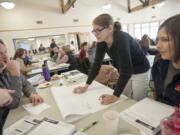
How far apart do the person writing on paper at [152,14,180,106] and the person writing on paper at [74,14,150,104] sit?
0.67 ft

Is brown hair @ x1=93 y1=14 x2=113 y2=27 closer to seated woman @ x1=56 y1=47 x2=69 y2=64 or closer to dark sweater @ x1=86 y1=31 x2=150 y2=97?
dark sweater @ x1=86 y1=31 x2=150 y2=97

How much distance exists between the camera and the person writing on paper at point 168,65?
863 mm

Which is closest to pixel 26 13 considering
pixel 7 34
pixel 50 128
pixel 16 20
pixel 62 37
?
pixel 16 20

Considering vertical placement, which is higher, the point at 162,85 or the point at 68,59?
the point at 162,85

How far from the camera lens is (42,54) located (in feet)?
20.9

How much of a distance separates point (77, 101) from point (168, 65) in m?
0.71

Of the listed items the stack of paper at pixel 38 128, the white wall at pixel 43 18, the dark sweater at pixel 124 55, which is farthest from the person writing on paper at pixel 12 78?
the white wall at pixel 43 18

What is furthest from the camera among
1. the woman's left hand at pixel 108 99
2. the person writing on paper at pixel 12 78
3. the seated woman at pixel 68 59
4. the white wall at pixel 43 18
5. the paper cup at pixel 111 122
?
the white wall at pixel 43 18

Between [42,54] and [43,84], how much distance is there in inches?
189

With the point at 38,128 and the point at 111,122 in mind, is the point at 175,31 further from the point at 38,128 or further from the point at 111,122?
the point at 38,128

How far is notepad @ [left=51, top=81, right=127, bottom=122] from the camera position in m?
1.04

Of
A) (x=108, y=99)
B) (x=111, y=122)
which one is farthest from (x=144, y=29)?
(x=111, y=122)

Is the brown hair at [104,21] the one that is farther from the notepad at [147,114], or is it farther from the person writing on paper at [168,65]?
the notepad at [147,114]

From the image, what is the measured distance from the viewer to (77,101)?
1.25 m
